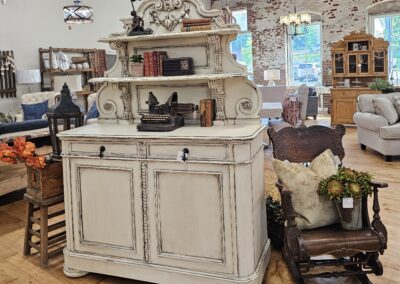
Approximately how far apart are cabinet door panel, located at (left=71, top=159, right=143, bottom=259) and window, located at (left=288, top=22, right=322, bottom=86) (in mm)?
10508

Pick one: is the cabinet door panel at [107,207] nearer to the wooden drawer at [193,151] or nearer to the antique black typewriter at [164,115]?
the wooden drawer at [193,151]

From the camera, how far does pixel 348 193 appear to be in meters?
2.49

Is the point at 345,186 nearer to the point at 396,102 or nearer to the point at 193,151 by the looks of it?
the point at 193,151

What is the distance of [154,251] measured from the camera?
286cm

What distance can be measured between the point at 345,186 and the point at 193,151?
0.93m

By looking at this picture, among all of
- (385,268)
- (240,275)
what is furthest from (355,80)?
(240,275)

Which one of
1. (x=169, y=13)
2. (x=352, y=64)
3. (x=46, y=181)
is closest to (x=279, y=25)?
(x=352, y=64)

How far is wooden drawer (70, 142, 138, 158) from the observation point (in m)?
2.84

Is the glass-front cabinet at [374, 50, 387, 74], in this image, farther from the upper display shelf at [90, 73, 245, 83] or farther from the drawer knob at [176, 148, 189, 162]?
the drawer knob at [176, 148, 189, 162]

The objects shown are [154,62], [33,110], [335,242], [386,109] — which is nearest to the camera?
[335,242]

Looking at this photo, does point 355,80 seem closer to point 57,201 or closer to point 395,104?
point 395,104

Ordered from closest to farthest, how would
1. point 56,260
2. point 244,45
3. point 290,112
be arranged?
point 56,260
point 290,112
point 244,45

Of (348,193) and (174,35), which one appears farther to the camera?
(174,35)

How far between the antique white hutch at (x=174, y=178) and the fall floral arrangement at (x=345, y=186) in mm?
450
